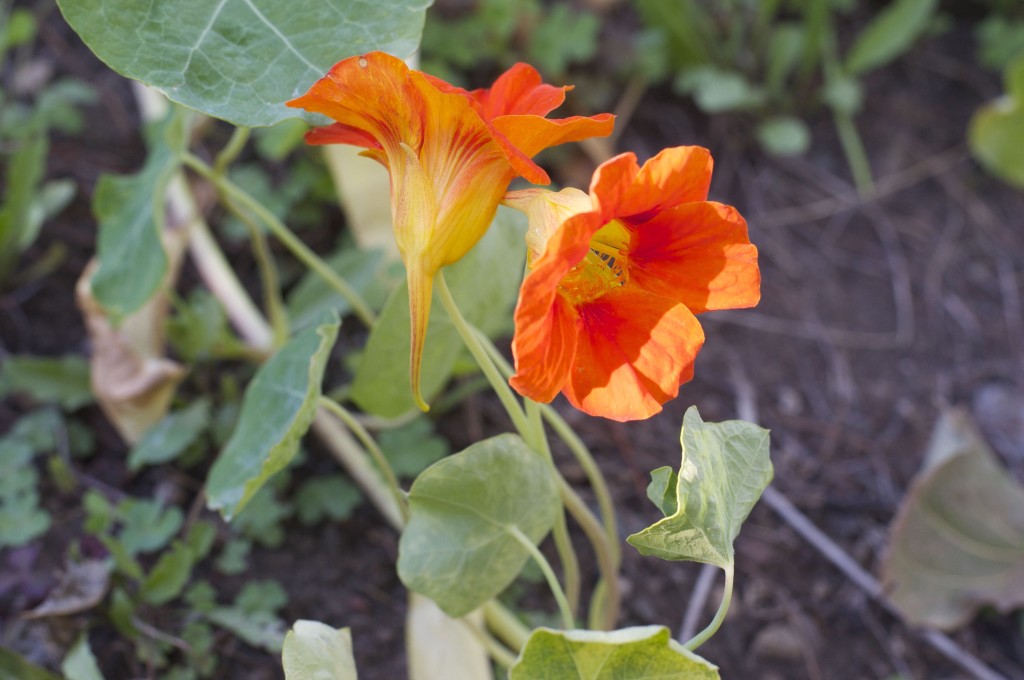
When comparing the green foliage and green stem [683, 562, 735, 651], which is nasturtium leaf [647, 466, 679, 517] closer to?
green stem [683, 562, 735, 651]

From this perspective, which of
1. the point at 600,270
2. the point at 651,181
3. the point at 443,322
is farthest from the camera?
the point at 443,322

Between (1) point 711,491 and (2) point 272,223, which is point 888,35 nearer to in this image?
(2) point 272,223

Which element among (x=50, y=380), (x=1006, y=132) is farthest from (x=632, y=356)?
(x=1006, y=132)

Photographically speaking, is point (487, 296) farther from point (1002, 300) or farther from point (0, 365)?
point (1002, 300)

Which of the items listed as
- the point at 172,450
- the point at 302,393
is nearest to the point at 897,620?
the point at 302,393

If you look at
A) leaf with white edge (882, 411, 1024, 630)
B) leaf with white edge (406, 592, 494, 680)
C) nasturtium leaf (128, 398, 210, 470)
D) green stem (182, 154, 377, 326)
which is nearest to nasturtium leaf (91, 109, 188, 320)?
green stem (182, 154, 377, 326)

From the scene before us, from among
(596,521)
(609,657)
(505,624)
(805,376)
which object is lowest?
(805,376)
